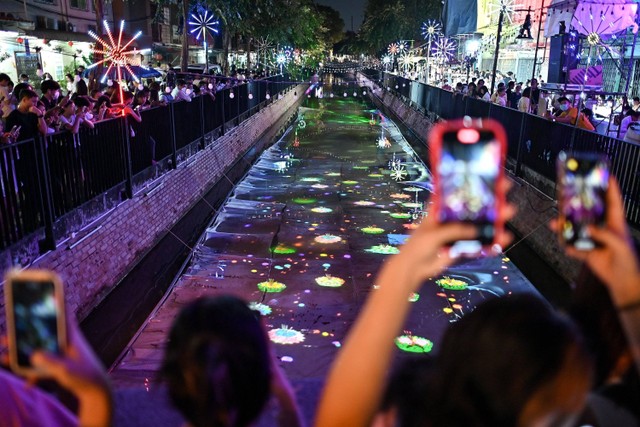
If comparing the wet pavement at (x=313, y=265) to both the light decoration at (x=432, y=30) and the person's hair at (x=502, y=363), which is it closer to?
the person's hair at (x=502, y=363)

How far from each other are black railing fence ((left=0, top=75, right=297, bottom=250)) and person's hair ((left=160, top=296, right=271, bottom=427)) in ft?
13.5

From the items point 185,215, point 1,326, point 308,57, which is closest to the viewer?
point 1,326

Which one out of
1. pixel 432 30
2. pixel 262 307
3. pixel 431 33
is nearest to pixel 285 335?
pixel 262 307

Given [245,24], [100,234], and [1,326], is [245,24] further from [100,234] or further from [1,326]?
[1,326]

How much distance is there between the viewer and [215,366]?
46.9 inches

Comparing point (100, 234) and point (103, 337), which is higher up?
point (100, 234)

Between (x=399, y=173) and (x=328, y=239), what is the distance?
549cm

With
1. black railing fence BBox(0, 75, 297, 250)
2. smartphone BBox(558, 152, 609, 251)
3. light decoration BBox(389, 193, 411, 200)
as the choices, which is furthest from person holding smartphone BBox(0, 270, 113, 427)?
light decoration BBox(389, 193, 411, 200)

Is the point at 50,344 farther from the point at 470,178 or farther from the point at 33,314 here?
the point at 470,178

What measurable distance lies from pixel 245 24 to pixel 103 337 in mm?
20430

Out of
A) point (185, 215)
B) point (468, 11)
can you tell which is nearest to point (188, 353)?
point (185, 215)

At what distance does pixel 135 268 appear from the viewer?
23.3 ft

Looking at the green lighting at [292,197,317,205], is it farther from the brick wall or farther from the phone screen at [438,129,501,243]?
the phone screen at [438,129,501,243]

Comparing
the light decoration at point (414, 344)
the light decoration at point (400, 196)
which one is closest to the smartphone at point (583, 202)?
the light decoration at point (414, 344)
